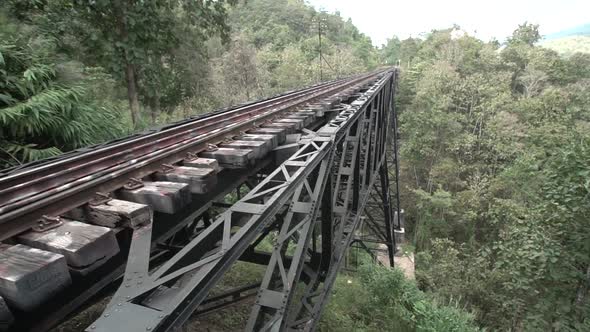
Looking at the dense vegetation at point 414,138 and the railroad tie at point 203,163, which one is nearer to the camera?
the railroad tie at point 203,163

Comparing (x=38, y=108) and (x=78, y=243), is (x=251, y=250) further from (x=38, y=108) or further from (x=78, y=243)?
(x=38, y=108)

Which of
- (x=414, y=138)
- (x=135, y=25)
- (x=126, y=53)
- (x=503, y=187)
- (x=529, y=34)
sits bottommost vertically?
(x=503, y=187)

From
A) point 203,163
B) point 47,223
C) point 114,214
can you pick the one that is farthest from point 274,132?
point 47,223

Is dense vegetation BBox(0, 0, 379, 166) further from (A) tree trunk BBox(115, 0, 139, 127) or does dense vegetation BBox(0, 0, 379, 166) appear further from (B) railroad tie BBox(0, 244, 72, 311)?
(B) railroad tie BBox(0, 244, 72, 311)

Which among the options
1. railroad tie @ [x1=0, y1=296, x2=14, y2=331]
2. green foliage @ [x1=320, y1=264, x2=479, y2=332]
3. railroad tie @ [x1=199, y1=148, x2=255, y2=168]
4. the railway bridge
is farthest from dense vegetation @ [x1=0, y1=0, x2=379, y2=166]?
green foliage @ [x1=320, y1=264, x2=479, y2=332]

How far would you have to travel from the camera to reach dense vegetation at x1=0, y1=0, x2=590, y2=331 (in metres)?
6.15

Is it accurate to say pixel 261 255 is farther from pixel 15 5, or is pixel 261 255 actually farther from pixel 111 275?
pixel 15 5

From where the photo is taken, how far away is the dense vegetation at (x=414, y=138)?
6.15m

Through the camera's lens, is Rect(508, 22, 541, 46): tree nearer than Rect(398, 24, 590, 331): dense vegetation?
No

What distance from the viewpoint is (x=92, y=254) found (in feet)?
4.69

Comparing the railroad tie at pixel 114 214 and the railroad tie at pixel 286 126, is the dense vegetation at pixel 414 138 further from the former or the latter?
the railroad tie at pixel 114 214

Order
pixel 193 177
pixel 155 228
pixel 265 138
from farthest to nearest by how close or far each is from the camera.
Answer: pixel 265 138 < pixel 193 177 < pixel 155 228

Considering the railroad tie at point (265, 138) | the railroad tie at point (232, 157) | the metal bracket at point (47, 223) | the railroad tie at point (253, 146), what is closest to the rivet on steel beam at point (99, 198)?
the metal bracket at point (47, 223)

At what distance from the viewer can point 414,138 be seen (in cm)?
2603
